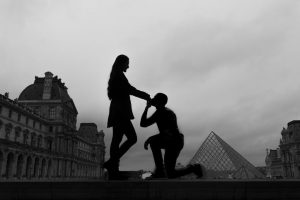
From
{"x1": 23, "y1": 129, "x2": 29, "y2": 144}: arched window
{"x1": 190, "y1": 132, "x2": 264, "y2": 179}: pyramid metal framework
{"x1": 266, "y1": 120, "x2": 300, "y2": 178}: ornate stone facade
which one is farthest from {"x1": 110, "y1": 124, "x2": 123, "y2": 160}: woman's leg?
{"x1": 266, "y1": 120, "x2": 300, "y2": 178}: ornate stone facade

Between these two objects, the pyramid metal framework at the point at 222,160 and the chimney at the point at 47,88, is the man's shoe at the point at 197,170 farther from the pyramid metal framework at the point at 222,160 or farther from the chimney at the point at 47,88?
the chimney at the point at 47,88

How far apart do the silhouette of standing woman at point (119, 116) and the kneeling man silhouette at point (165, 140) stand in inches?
19.0

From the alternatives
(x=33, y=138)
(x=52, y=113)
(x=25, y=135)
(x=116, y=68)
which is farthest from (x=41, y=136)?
(x=116, y=68)

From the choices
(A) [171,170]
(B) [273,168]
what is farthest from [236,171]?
(B) [273,168]

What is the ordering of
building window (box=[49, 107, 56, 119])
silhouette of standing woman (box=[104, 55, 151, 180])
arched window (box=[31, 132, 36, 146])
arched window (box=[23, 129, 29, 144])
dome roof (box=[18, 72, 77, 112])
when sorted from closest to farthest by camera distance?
silhouette of standing woman (box=[104, 55, 151, 180]) < arched window (box=[23, 129, 29, 144]) < arched window (box=[31, 132, 36, 146]) < building window (box=[49, 107, 56, 119]) < dome roof (box=[18, 72, 77, 112])

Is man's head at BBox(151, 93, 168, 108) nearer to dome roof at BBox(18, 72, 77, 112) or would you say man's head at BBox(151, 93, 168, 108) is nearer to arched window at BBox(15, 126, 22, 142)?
arched window at BBox(15, 126, 22, 142)

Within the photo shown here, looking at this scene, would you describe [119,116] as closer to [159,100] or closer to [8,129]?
[159,100]

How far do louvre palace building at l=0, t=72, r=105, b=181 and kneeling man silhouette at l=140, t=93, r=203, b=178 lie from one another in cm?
4375
